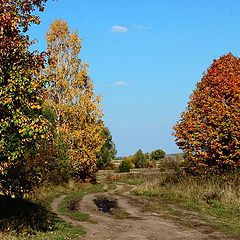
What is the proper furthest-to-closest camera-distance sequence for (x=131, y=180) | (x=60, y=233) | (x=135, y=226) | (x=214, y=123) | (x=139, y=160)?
(x=139, y=160) → (x=131, y=180) → (x=214, y=123) → (x=135, y=226) → (x=60, y=233)

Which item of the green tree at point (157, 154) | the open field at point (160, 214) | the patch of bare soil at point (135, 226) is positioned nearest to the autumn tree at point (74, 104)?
the open field at point (160, 214)

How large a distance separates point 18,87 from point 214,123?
20.5 meters

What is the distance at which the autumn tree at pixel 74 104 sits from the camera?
41688mm

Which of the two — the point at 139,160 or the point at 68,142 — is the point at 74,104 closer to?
the point at 68,142

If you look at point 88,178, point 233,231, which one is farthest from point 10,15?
point 88,178

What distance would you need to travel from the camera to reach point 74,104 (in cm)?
4294

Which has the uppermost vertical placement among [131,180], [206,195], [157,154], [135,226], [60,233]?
[157,154]

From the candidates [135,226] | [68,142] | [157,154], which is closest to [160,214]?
[135,226]

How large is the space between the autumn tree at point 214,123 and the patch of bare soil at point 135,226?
8.56 m

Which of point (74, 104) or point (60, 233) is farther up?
point (74, 104)

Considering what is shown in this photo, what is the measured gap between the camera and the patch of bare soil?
49.5ft

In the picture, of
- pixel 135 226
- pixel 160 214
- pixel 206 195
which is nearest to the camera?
pixel 135 226

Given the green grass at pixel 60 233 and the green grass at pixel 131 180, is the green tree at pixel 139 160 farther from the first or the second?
the green grass at pixel 60 233

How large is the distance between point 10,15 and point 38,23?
145 cm
